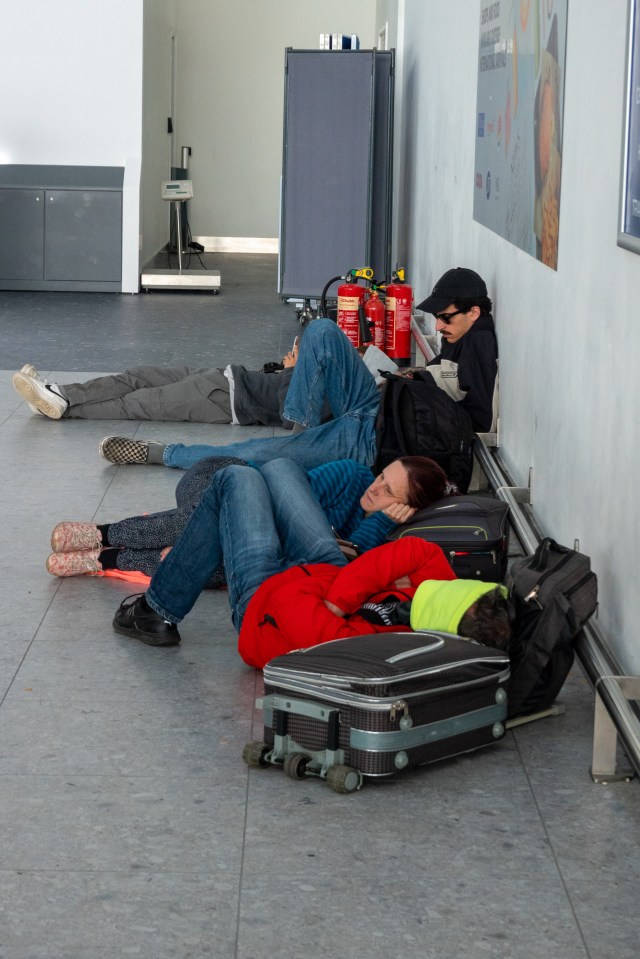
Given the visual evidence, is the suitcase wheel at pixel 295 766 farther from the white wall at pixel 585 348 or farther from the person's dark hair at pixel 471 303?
the person's dark hair at pixel 471 303

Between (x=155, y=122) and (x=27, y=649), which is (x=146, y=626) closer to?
(x=27, y=649)

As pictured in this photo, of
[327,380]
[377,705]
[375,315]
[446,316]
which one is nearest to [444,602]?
[377,705]

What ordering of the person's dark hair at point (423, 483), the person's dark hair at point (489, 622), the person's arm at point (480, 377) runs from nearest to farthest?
the person's dark hair at point (489, 622)
the person's dark hair at point (423, 483)
the person's arm at point (480, 377)

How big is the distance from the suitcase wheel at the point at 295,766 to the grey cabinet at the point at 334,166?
7.33 meters

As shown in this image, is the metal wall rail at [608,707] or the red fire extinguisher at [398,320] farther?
the red fire extinguisher at [398,320]

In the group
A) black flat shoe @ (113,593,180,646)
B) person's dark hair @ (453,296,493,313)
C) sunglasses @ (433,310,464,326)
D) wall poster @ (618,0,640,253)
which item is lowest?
black flat shoe @ (113,593,180,646)

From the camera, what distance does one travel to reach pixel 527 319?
14.6 feet

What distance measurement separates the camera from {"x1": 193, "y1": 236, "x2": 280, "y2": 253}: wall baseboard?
16438mm

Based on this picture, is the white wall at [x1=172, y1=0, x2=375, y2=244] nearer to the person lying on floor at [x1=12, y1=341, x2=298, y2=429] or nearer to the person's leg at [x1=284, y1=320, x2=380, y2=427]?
the person lying on floor at [x1=12, y1=341, x2=298, y2=429]

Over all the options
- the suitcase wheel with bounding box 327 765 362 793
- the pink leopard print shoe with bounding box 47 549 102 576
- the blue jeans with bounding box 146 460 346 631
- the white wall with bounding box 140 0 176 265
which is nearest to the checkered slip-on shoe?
the pink leopard print shoe with bounding box 47 549 102 576

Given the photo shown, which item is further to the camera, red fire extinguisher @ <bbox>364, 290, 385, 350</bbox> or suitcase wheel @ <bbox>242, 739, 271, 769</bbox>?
red fire extinguisher @ <bbox>364, 290, 385, 350</bbox>

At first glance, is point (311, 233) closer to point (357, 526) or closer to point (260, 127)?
point (357, 526)

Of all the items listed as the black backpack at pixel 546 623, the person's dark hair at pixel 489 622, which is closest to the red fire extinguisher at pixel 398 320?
the black backpack at pixel 546 623

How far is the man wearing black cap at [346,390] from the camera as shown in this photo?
4664 millimetres
